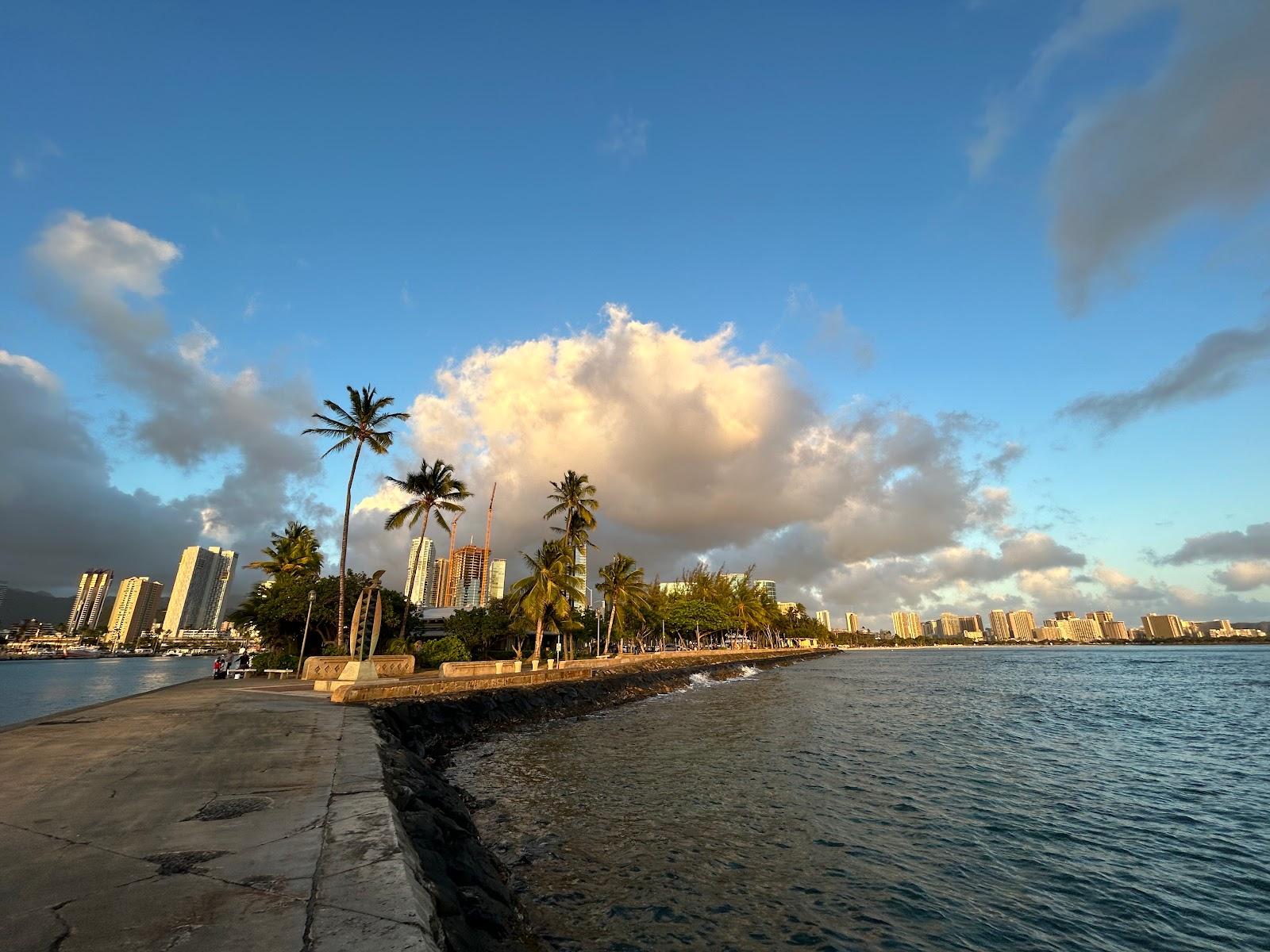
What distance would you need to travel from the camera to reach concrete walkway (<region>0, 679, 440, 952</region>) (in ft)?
13.9

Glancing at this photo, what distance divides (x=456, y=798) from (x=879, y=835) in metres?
9.25

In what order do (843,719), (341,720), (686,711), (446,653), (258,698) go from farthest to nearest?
(446,653)
(686,711)
(843,719)
(258,698)
(341,720)

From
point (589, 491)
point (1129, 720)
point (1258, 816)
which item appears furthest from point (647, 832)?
point (589, 491)

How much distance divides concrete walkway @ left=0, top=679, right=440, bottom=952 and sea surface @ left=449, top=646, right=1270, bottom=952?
11.1 feet

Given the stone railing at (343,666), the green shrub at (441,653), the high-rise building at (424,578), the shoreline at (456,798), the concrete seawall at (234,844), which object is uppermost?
the high-rise building at (424,578)

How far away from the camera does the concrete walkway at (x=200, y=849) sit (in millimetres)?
4234

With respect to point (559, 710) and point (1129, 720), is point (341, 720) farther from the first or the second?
point (1129, 720)

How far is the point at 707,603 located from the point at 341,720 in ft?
297

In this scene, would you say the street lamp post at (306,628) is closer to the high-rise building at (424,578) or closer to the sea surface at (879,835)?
the sea surface at (879,835)

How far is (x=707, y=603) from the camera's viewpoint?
336 feet

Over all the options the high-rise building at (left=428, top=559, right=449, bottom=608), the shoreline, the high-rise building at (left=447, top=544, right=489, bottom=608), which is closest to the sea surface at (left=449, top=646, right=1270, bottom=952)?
the shoreline

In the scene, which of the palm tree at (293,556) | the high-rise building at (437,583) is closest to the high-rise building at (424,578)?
the high-rise building at (437,583)

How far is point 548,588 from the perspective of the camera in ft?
137

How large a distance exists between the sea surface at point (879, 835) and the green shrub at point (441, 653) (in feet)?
61.9
